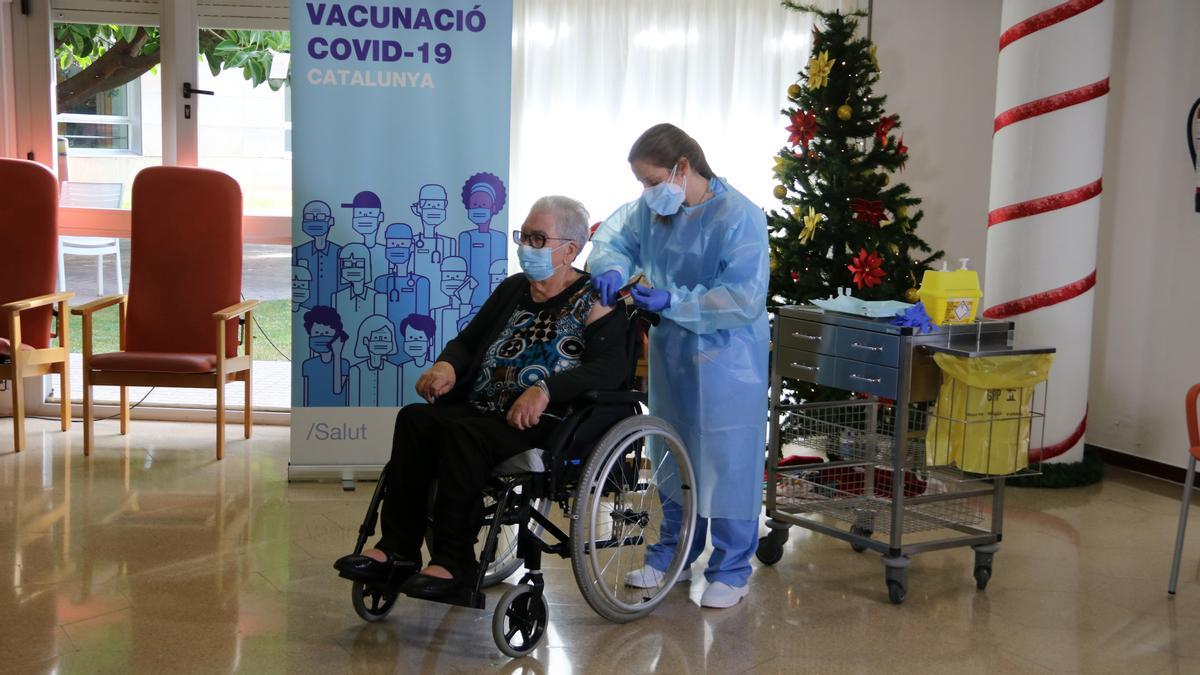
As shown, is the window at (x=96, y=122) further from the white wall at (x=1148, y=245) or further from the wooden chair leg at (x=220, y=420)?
the white wall at (x=1148, y=245)

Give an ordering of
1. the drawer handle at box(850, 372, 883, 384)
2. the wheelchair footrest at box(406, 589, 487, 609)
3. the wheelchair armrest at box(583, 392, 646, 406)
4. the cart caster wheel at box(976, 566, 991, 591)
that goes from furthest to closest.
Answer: the cart caster wheel at box(976, 566, 991, 591) → the drawer handle at box(850, 372, 883, 384) → the wheelchair armrest at box(583, 392, 646, 406) → the wheelchair footrest at box(406, 589, 487, 609)

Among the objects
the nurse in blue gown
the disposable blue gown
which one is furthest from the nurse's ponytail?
the disposable blue gown

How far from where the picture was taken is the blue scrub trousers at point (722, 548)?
11.1 feet

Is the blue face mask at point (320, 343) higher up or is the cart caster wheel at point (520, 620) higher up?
the blue face mask at point (320, 343)

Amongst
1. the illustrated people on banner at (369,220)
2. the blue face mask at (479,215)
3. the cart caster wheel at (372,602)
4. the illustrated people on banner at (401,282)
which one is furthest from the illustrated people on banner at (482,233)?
the cart caster wheel at (372,602)

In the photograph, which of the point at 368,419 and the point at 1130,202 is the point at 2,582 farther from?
the point at 1130,202

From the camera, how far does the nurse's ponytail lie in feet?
10.6

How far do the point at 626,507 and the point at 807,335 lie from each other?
0.90m

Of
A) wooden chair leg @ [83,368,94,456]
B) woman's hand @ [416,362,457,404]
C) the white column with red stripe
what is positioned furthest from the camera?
wooden chair leg @ [83,368,94,456]

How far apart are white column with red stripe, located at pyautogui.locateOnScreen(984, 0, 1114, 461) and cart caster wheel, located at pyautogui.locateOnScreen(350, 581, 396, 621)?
304 centimetres

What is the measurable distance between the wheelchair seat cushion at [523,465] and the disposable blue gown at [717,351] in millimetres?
572

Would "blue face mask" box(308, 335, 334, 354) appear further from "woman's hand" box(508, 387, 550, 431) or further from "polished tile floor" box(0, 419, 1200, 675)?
"woman's hand" box(508, 387, 550, 431)

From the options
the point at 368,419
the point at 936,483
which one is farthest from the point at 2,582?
the point at 936,483

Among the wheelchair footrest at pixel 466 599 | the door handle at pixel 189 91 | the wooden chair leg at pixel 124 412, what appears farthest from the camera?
the door handle at pixel 189 91
